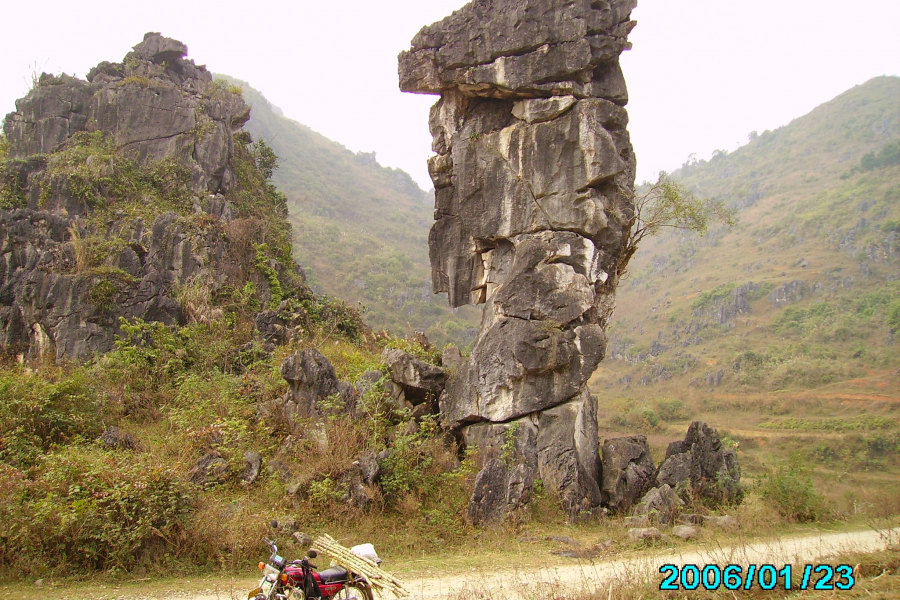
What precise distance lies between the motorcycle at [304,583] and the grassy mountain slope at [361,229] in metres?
18.9

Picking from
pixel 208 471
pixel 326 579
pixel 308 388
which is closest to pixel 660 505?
pixel 308 388

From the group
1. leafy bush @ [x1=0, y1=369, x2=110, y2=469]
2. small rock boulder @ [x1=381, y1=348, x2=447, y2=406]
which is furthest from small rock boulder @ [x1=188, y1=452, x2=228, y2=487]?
small rock boulder @ [x1=381, y1=348, x2=447, y2=406]

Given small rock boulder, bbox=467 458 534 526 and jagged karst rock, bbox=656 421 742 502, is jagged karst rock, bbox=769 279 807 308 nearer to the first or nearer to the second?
jagged karst rock, bbox=656 421 742 502

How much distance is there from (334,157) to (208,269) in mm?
58373

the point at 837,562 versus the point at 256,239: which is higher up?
the point at 256,239

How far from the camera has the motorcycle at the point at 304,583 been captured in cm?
553

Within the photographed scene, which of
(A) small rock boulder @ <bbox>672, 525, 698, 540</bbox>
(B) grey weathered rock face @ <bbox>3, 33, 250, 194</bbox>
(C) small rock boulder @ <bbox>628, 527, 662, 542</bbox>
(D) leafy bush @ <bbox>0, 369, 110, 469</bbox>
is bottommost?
(A) small rock boulder @ <bbox>672, 525, 698, 540</bbox>

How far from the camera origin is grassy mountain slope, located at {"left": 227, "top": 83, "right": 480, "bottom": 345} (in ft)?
135

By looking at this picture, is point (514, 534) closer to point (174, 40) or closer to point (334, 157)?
point (174, 40)

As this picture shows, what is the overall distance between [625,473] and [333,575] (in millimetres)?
7688

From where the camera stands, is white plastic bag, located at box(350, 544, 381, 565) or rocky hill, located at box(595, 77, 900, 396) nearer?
white plastic bag, located at box(350, 544, 381, 565)

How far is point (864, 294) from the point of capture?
124 feet

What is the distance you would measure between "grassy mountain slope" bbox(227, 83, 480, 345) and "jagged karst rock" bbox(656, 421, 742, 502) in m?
14.1

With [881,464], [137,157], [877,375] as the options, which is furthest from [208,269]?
[877,375]
